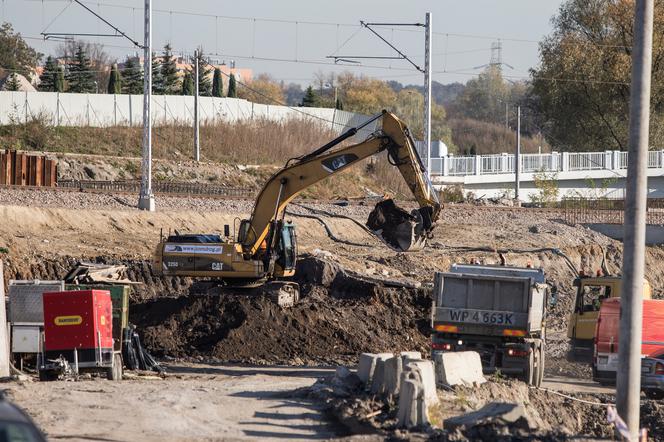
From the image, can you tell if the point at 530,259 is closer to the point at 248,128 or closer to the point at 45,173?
the point at 45,173

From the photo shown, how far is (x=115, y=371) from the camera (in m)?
20.5

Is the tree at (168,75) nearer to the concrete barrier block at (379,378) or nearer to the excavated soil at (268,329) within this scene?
the excavated soil at (268,329)

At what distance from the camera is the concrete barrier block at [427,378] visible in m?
15.4

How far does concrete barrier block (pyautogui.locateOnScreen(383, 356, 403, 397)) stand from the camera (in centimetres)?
1598

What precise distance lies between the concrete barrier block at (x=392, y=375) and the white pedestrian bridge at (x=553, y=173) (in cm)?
5855

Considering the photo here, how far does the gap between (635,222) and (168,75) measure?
281 feet

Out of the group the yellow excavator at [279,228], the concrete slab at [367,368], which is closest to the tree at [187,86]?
the yellow excavator at [279,228]

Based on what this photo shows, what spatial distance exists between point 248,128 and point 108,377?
61.6 meters

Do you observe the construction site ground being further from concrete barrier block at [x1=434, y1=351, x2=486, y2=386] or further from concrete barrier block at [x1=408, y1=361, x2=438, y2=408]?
concrete barrier block at [x1=434, y1=351, x2=486, y2=386]

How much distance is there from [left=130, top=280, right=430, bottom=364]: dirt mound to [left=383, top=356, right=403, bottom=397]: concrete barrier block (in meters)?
9.99

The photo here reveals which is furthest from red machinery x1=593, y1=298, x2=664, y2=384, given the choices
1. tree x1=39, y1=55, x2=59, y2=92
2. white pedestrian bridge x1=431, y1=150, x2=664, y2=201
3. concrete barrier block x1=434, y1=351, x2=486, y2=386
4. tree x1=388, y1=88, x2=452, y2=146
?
tree x1=388, y1=88, x2=452, y2=146

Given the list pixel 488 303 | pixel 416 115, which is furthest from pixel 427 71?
pixel 416 115

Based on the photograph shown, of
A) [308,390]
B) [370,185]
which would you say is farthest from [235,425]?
[370,185]

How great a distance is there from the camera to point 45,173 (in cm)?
4769
